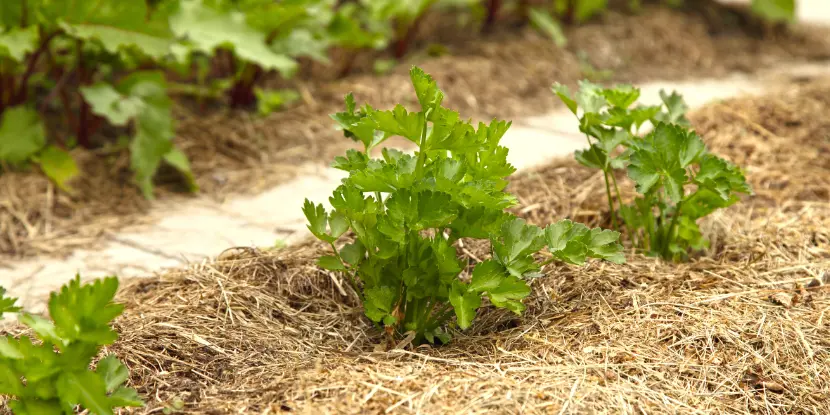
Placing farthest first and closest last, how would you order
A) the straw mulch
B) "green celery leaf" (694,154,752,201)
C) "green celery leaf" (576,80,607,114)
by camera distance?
"green celery leaf" (576,80,607,114)
"green celery leaf" (694,154,752,201)
the straw mulch

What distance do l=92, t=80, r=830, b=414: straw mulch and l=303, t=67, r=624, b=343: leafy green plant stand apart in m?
0.14

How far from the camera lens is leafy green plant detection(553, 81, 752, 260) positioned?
6.41 ft

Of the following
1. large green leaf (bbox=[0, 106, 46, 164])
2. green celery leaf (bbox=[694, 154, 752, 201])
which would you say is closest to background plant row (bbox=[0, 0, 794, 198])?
large green leaf (bbox=[0, 106, 46, 164])

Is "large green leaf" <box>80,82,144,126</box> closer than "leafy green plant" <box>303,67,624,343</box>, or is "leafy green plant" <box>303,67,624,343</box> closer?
"leafy green plant" <box>303,67,624,343</box>

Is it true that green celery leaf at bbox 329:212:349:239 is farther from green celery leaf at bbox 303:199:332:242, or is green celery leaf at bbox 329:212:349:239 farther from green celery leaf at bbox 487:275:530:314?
green celery leaf at bbox 487:275:530:314

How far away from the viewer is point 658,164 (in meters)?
1.97

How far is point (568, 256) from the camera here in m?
1.71

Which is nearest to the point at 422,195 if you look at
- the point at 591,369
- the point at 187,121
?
the point at 591,369

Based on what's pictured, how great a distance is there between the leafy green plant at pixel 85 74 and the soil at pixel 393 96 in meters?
0.11

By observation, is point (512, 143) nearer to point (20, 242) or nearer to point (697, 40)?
point (20, 242)

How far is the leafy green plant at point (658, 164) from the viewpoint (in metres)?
1.95

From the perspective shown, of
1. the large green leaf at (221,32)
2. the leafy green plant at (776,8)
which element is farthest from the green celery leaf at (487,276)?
the leafy green plant at (776,8)

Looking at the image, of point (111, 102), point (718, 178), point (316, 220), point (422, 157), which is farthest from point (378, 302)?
point (111, 102)

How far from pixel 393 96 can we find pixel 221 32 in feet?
3.23
